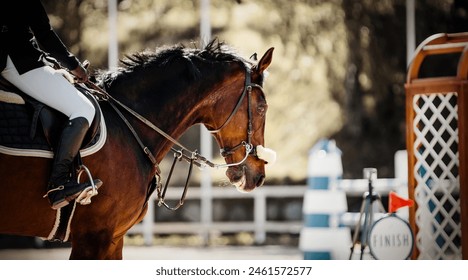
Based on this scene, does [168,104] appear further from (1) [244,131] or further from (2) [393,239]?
(2) [393,239]

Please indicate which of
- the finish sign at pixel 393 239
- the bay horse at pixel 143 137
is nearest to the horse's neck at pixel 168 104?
the bay horse at pixel 143 137

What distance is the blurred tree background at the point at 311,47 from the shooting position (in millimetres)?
7254

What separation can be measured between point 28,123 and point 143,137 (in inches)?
24.1

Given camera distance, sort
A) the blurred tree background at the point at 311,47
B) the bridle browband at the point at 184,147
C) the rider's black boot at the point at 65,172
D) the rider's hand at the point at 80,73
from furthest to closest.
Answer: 1. the blurred tree background at the point at 311,47
2. the bridle browband at the point at 184,147
3. the rider's hand at the point at 80,73
4. the rider's black boot at the point at 65,172

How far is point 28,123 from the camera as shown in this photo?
3.51m

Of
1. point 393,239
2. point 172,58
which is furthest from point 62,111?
point 393,239

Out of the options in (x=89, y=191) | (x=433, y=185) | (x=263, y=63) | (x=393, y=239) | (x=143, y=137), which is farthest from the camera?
(x=433, y=185)

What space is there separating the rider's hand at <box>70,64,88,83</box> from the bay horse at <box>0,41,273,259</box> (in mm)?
187

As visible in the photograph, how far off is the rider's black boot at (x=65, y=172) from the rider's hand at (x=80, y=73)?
0.94ft

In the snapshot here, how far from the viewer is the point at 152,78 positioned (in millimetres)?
3982

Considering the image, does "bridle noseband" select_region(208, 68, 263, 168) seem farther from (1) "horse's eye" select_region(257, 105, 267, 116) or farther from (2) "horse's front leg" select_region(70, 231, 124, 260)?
(2) "horse's front leg" select_region(70, 231, 124, 260)

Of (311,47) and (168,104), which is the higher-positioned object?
(311,47)

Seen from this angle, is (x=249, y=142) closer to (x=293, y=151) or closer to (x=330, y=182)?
(x=330, y=182)

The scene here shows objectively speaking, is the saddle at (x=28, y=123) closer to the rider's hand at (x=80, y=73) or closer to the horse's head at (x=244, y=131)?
the rider's hand at (x=80, y=73)
